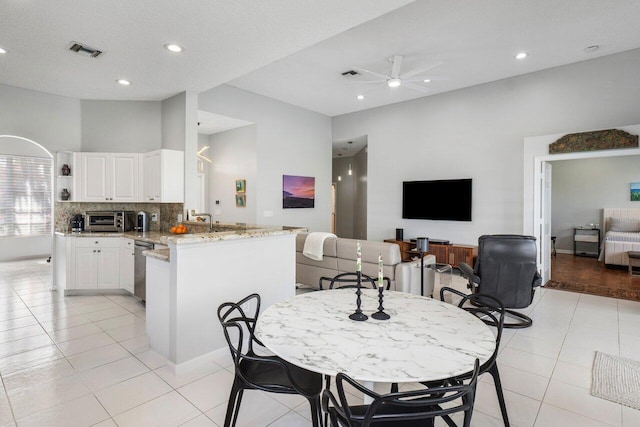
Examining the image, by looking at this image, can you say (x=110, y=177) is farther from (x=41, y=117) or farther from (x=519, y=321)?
→ (x=519, y=321)

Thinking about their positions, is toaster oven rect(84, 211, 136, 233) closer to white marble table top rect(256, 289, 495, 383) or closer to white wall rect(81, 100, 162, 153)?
white wall rect(81, 100, 162, 153)

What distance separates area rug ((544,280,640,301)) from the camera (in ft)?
15.4

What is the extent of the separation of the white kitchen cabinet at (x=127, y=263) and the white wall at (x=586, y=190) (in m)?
9.82

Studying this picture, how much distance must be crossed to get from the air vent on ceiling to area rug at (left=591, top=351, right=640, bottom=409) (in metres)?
5.34

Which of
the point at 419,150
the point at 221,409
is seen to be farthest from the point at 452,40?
the point at 221,409

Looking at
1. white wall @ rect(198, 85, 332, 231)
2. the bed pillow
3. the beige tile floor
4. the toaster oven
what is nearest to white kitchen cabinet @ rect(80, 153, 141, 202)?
the toaster oven

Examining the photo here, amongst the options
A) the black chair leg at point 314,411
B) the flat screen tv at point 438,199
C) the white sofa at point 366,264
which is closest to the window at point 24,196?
the white sofa at point 366,264

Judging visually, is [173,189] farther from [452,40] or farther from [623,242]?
[623,242]

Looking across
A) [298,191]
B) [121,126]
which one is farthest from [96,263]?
[298,191]

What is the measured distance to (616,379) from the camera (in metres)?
2.54

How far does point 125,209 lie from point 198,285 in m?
3.68

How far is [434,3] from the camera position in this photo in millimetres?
3486

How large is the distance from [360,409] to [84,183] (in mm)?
5332

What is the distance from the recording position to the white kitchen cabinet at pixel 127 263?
4.54 m
